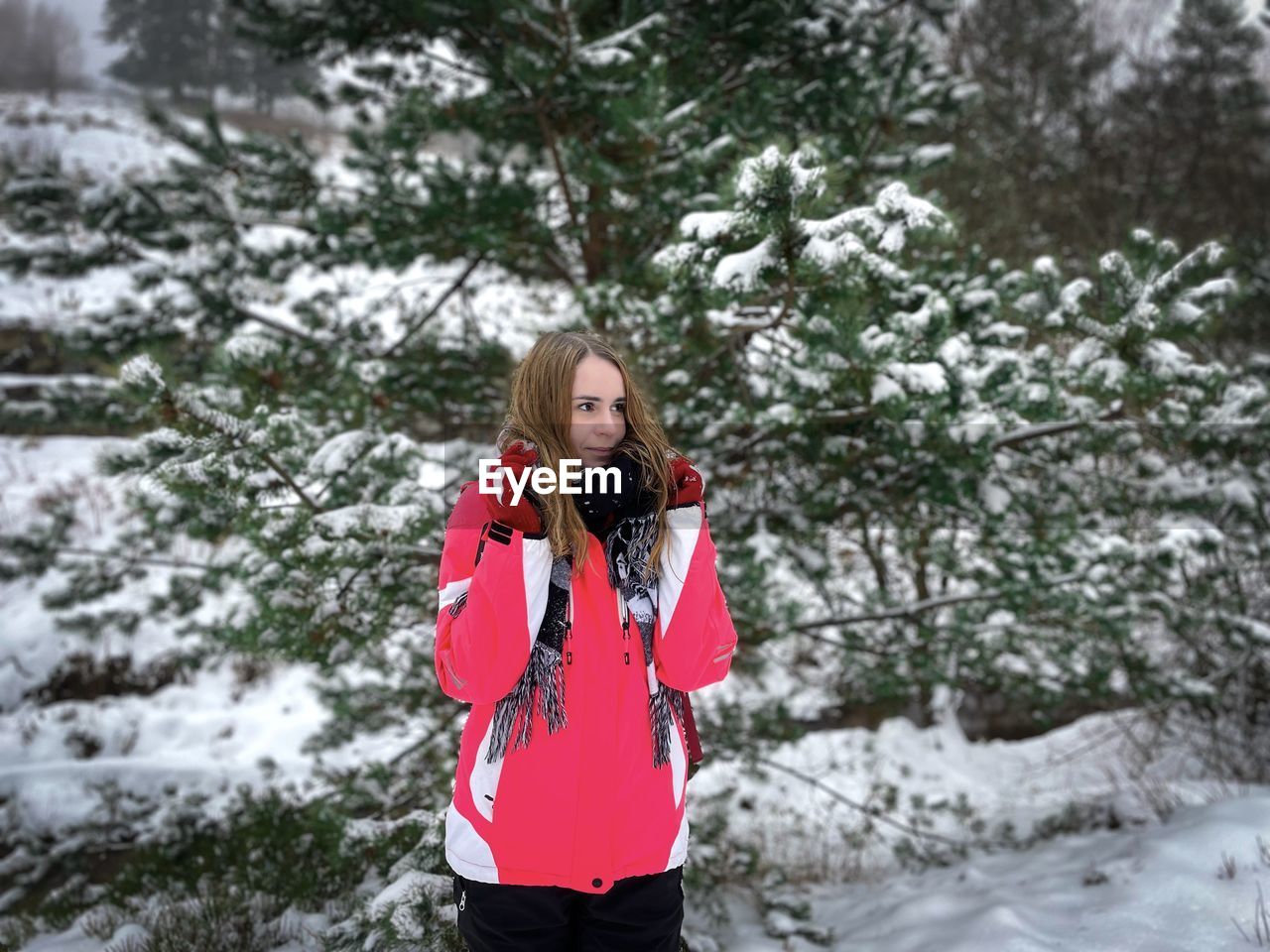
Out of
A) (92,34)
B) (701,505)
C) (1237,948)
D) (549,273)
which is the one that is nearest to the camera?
(701,505)

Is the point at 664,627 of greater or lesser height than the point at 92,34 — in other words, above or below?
below

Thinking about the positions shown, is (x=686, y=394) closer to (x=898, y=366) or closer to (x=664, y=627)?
(x=898, y=366)

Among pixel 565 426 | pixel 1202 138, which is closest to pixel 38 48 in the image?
pixel 565 426

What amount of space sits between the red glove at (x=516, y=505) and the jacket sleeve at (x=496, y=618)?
19 mm

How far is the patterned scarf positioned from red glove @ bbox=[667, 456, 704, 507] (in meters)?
0.06

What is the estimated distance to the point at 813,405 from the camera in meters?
2.69

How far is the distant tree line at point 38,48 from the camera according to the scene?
19.2 metres

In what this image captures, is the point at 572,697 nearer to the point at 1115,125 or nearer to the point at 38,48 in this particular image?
the point at 1115,125

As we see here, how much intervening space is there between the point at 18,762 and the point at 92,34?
59.3 feet

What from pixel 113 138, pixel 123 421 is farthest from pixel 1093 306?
pixel 113 138

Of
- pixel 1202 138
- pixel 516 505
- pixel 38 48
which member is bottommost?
pixel 516 505

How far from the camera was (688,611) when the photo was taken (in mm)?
1509

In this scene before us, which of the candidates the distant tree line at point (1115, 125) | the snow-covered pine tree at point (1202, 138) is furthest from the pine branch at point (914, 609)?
the snow-covered pine tree at point (1202, 138)

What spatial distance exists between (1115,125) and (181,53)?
18989 millimetres
